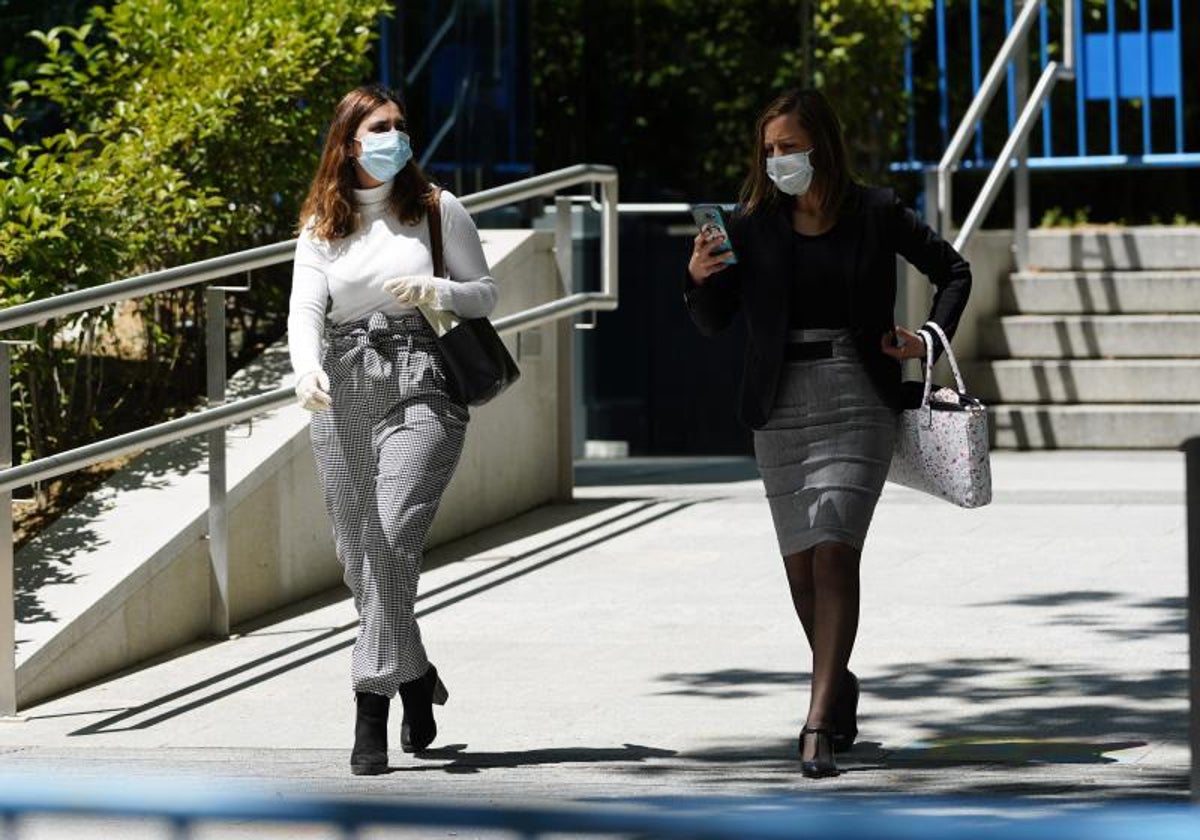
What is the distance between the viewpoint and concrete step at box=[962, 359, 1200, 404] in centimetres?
1217

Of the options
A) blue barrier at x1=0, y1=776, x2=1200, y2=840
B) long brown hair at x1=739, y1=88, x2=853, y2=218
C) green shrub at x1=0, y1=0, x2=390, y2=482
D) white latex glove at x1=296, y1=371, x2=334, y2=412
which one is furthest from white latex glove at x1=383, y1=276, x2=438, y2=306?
blue barrier at x1=0, y1=776, x2=1200, y2=840

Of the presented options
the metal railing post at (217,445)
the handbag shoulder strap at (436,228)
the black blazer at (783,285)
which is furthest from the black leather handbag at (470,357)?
the metal railing post at (217,445)

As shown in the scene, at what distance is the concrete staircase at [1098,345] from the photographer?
12.2 meters

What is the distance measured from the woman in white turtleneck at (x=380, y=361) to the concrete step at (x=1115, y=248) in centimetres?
738

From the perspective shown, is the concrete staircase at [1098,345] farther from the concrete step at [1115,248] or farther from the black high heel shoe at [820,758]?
the black high heel shoe at [820,758]

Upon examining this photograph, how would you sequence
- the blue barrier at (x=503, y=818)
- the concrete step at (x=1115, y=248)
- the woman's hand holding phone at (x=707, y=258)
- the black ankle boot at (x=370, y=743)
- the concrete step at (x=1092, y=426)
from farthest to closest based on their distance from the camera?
the concrete step at (x=1115, y=248) < the concrete step at (x=1092, y=426) < the black ankle boot at (x=370, y=743) < the woman's hand holding phone at (x=707, y=258) < the blue barrier at (x=503, y=818)

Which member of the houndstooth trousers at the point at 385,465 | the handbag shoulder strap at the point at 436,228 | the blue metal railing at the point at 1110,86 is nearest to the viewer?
the houndstooth trousers at the point at 385,465

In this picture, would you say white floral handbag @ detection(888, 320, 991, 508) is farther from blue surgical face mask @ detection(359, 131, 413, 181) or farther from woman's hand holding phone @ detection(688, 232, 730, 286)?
blue surgical face mask @ detection(359, 131, 413, 181)

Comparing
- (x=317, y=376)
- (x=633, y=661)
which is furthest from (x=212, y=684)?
(x=317, y=376)

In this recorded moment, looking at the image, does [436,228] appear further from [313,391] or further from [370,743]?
[370,743]

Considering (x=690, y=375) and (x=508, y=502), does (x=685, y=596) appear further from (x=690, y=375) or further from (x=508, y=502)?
(x=690, y=375)

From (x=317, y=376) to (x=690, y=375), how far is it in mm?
8680

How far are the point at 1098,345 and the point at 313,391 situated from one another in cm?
742

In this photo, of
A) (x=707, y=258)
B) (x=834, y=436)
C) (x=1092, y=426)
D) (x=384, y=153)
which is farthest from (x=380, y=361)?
(x=1092, y=426)
